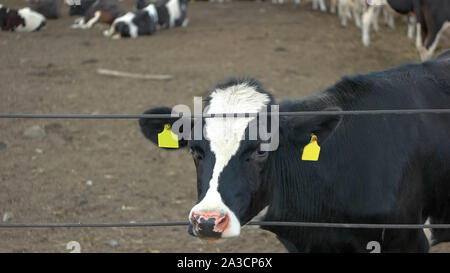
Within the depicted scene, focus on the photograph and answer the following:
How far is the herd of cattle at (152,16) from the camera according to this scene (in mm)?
10234

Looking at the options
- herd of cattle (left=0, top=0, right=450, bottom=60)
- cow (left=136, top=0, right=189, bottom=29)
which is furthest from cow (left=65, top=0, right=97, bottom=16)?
cow (left=136, top=0, right=189, bottom=29)

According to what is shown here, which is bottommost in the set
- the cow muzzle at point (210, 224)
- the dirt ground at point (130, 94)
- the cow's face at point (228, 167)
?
the dirt ground at point (130, 94)

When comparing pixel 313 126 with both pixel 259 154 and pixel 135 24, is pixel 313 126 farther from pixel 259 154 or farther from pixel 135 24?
pixel 135 24

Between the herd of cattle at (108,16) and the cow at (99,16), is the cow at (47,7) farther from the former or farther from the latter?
the cow at (99,16)

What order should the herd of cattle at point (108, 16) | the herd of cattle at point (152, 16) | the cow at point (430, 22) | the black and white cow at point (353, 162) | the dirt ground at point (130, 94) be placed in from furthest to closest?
1. the herd of cattle at point (108, 16)
2. the herd of cattle at point (152, 16)
3. the cow at point (430, 22)
4. the dirt ground at point (130, 94)
5. the black and white cow at point (353, 162)

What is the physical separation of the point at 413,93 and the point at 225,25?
33.5 ft

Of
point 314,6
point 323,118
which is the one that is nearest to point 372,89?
point 323,118

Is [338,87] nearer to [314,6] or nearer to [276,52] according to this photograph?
[276,52]

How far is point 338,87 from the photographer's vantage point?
3.71 meters

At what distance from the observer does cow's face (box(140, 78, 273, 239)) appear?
9.03 feet

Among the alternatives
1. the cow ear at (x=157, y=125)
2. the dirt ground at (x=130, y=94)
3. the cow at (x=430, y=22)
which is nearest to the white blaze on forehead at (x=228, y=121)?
the cow ear at (x=157, y=125)

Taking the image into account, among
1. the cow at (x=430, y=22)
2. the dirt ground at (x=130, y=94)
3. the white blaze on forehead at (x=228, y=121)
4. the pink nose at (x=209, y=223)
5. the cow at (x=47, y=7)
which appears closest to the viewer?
the pink nose at (x=209, y=223)

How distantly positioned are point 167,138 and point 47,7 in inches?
452

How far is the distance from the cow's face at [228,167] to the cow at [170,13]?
33.6ft
